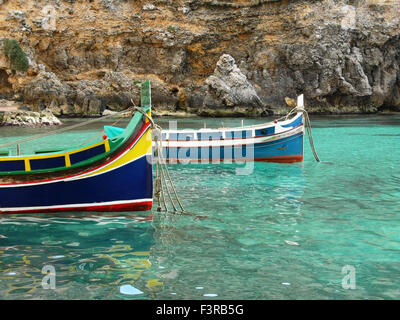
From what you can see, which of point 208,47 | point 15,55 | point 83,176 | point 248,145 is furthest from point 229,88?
point 83,176

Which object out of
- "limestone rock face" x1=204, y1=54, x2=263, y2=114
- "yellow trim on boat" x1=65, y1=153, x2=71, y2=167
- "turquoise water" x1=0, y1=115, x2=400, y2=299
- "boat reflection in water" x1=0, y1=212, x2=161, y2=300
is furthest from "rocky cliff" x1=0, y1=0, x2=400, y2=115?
"boat reflection in water" x1=0, y1=212, x2=161, y2=300

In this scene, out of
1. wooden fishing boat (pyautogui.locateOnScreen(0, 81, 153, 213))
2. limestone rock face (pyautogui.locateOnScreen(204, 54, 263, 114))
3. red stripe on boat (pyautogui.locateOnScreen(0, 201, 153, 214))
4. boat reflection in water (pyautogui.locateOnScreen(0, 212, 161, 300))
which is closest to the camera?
boat reflection in water (pyautogui.locateOnScreen(0, 212, 161, 300))

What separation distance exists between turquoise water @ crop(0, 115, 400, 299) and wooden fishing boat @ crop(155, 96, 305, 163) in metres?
6.44

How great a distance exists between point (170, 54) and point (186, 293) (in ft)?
238

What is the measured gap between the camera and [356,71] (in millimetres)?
71938

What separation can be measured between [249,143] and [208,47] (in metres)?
59.8

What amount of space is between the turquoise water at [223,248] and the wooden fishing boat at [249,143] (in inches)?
254

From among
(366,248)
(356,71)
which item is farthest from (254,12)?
(366,248)

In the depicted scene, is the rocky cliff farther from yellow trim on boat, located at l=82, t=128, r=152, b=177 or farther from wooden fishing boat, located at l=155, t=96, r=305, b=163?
yellow trim on boat, located at l=82, t=128, r=152, b=177

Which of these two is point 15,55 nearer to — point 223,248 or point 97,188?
point 97,188

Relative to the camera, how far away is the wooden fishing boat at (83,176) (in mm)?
9570

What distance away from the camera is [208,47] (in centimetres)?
7569

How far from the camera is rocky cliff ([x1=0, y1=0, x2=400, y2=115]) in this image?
6962 cm
